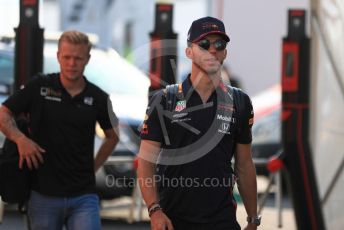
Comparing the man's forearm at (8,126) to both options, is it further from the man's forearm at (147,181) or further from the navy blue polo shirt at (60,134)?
the man's forearm at (147,181)

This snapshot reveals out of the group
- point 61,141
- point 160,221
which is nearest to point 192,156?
point 160,221

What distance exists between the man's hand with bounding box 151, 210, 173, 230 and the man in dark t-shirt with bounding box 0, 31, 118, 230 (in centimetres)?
128

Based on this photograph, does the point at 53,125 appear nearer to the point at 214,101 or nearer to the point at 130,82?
the point at 214,101

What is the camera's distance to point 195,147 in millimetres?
4906

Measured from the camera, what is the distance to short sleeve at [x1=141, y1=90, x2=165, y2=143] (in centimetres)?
500

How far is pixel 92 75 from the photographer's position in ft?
38.2

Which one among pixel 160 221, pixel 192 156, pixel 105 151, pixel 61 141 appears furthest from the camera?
pixel 105 151

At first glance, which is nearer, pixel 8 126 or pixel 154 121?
pixel 154 121

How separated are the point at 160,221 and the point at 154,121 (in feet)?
1.62

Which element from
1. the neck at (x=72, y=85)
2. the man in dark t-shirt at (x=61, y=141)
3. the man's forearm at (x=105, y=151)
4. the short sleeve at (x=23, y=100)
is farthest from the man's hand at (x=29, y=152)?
the man's forearm at (x=105, y=151)

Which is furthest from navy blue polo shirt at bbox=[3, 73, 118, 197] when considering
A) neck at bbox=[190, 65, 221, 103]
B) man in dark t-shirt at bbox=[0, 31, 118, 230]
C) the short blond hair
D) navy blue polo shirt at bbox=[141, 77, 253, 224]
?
neck at bbox=[190, 65, 221, 103]

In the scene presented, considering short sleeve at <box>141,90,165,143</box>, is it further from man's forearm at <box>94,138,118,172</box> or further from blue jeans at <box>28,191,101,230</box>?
man's forearm at <box>94,138,118,172</box>

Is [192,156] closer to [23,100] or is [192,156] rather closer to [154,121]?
[154,121]

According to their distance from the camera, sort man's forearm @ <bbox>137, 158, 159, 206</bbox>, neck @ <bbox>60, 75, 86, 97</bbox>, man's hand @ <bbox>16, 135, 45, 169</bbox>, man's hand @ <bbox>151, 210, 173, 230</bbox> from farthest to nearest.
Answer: neck @ <bbox>60, 75, 86, 97</bbox> → man's hand @ <bbox>16, 135, 45, 169</bbox> → man's forearm @ <bbox>137, 158, 159, 206</bbox> → man's hand @ <bbox>151, 210, 173, 230</bbox>
